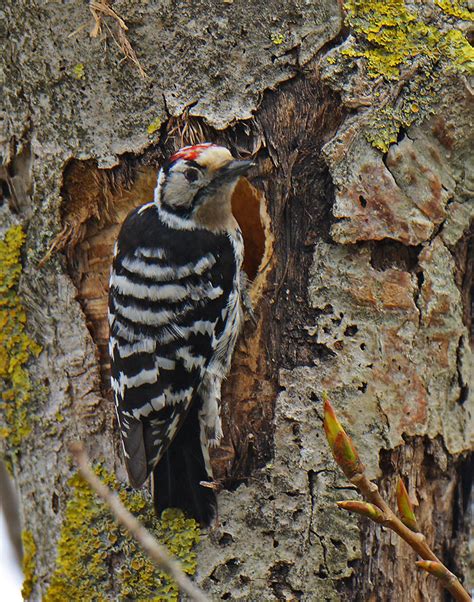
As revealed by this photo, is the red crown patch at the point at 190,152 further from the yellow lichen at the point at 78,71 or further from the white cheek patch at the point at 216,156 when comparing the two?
the yellow lichen at the point at 78,71

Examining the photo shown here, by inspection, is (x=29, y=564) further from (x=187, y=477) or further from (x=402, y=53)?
(x=402, y=53)

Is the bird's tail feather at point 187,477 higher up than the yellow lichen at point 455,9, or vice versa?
the yellow lichen at point 455,9

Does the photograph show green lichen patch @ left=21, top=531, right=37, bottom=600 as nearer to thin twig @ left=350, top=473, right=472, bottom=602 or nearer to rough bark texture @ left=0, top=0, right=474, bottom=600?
rough bark texture @ left=0, top=0, right=474, bottom=600

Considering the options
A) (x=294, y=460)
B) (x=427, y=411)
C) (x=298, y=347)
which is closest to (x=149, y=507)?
(x=294, y=460)

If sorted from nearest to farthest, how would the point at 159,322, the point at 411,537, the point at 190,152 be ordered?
1. the point at 411,537
2. the point at 190,152
3. the point at 159,322

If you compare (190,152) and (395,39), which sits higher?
(395,39)

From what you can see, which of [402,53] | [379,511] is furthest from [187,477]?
[402,53]


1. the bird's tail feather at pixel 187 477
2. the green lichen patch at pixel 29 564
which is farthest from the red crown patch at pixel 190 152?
the green lichen patch at pixel 29 564

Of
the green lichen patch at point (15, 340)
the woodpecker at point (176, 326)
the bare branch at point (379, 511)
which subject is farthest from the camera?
the green lichen patch at point (15, 340)
